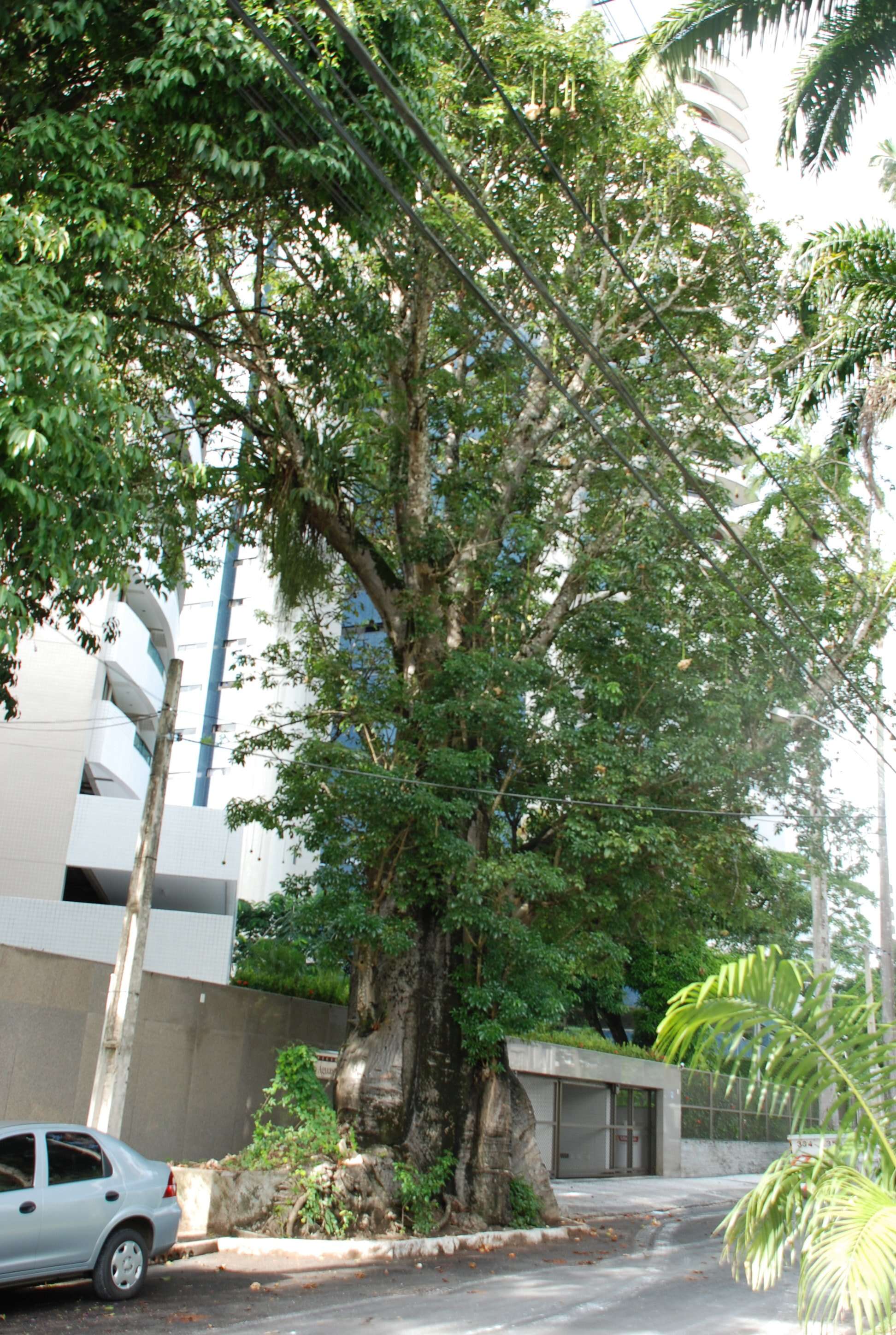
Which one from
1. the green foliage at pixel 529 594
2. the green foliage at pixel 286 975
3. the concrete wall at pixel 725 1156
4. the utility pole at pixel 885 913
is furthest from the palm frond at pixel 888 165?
the concrete wall at pixel 725 1156

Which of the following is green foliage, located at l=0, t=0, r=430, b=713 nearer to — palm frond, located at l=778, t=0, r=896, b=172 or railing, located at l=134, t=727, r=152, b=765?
palm frond, located at l=778, t=0, r=896, b=172

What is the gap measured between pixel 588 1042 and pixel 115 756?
12737 millimetres

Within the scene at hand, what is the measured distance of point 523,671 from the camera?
47.2 feet

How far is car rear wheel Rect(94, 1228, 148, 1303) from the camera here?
330 inches

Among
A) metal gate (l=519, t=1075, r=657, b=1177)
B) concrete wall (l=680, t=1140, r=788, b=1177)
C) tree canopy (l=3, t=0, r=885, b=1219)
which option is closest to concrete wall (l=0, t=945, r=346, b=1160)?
tree canopy (l=3, t=0, r=885, b=1219)

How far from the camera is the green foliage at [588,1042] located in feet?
79.4

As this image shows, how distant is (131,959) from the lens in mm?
11422

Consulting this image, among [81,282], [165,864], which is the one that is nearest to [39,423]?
[81,282]

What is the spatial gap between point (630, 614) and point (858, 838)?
17.3 ft

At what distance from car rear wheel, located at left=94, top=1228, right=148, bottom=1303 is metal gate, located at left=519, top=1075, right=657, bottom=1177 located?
1552 centimetres

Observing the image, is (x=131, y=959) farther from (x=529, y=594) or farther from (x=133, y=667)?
(x=133, y=667)

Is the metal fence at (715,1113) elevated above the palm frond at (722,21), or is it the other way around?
the palm frond at (722,21)

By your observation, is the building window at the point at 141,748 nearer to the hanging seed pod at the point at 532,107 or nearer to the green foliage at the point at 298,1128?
the green foliage at the point at 298,1128

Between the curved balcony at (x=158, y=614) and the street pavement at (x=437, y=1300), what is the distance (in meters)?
18.9
